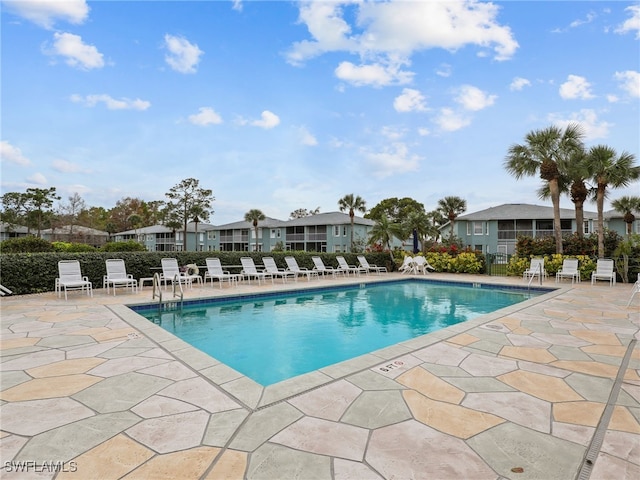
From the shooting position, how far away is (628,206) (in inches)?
1073

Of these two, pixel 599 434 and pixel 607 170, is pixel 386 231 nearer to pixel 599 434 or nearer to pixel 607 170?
pixel 607 170

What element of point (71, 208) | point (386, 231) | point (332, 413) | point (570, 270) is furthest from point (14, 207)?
point (570, 270)

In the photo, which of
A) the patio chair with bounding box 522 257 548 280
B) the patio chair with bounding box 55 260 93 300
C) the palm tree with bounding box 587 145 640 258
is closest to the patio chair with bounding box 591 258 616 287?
the patio chair with bounding box 522 257 548 280

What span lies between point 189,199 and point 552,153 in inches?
1246

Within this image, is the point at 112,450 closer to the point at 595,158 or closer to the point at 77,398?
the point at 77,398

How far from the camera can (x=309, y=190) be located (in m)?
27.6

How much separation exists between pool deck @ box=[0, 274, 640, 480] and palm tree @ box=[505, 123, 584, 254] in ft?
43.8

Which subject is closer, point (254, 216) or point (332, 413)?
point (332, 413)

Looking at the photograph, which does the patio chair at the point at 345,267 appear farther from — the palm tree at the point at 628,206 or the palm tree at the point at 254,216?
the palm tree at the point at 628,206

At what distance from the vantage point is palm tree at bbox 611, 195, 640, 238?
26966 mm

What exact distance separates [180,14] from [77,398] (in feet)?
36.8

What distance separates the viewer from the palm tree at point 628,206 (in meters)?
27.0

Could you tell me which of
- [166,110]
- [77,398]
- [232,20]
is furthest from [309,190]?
[77,398]

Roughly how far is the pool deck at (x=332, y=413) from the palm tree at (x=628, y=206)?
30694 millimetres
